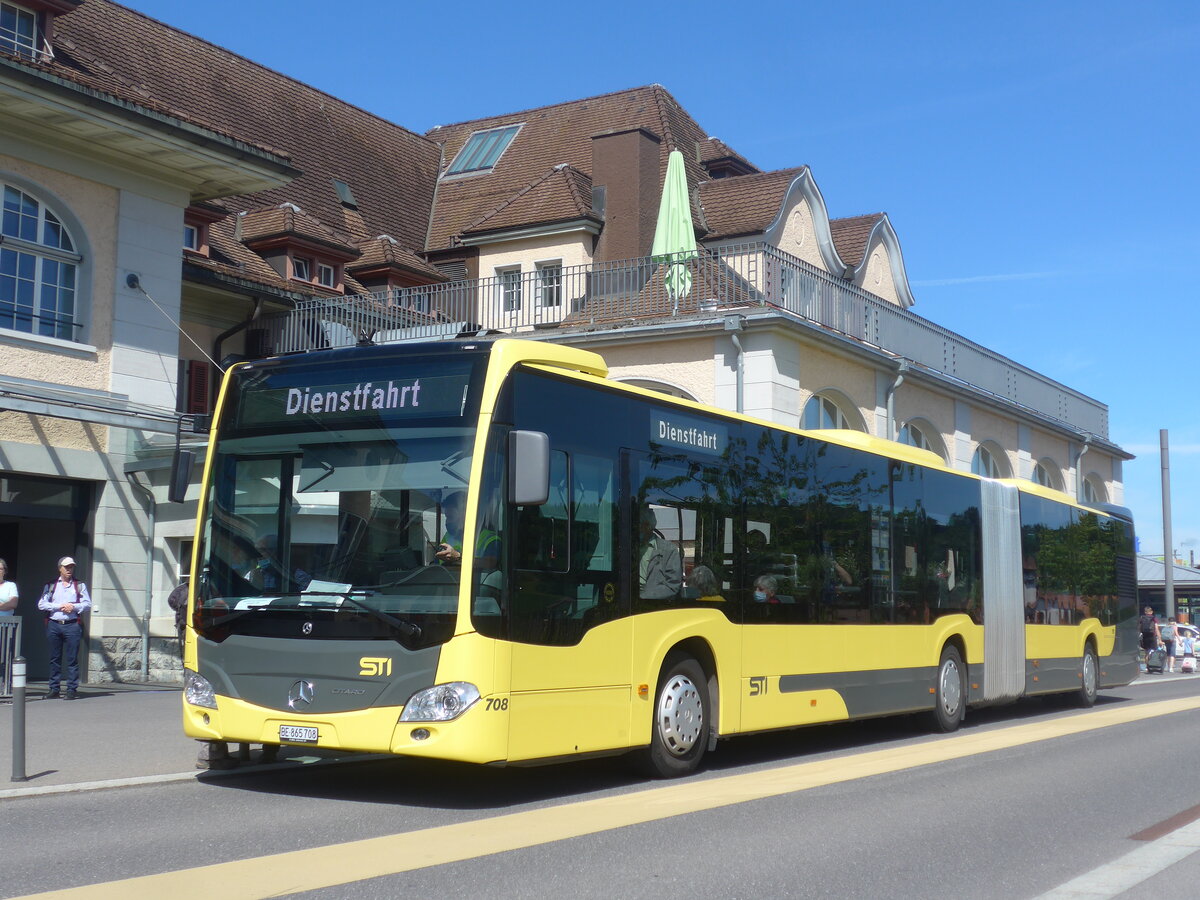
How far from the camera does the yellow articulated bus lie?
8.59 metres

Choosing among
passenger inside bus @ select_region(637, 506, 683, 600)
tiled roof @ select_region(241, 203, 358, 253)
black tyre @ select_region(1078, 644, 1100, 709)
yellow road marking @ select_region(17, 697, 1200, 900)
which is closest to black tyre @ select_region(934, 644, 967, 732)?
yellow road marking @ select_region(17, 697, 1200, 900)

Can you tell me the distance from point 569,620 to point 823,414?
15.6 metres

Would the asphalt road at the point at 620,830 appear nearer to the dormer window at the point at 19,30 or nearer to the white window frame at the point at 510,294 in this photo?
the dormer window at the point at 19,30

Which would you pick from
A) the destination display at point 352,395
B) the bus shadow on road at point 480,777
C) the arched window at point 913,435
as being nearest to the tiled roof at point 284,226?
the arched window at point 913,435

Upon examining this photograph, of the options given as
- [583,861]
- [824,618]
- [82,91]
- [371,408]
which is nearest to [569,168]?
[82,91]

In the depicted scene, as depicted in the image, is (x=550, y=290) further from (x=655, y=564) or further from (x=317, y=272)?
(x=655, y=564)

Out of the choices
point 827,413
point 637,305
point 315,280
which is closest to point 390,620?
point 637,305

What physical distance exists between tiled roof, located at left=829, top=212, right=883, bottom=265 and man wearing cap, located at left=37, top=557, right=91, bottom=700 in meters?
20.4

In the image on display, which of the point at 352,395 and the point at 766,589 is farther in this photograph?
the point at 766,589

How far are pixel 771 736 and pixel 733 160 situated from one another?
20820 millimetres

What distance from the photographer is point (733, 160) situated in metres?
33.2

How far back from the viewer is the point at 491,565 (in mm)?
8656

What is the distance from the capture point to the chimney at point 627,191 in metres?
29.0

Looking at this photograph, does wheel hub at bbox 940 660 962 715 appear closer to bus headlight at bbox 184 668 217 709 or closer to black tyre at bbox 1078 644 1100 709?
black tyre at bbox 1078 644 1100 709
